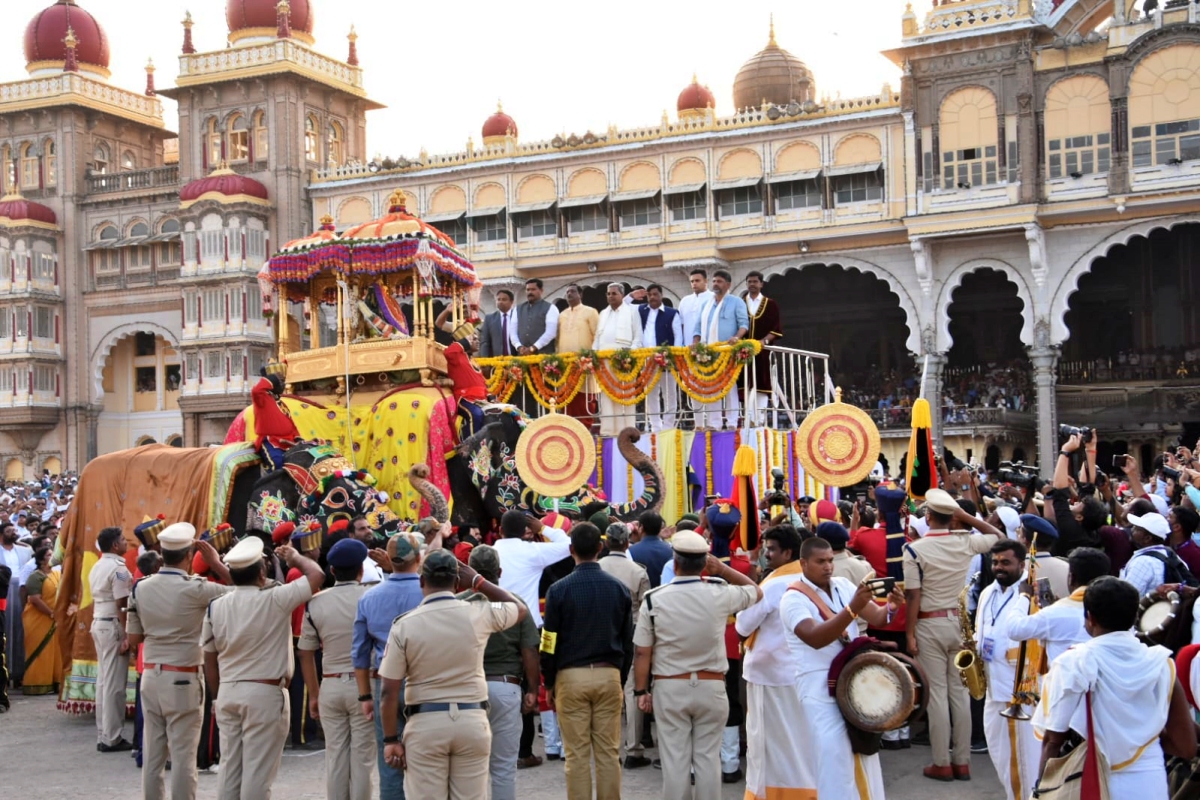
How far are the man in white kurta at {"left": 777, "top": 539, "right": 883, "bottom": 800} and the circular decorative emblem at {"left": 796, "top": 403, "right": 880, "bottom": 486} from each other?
16.4 ft

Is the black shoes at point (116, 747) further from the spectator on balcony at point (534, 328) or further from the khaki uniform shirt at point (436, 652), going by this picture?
the spectator on balcony at point (534, 328)

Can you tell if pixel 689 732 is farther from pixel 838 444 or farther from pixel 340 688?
pixel 838 444

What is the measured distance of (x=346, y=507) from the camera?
404 inches

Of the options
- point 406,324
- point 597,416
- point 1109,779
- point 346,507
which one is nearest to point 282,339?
point 406,324

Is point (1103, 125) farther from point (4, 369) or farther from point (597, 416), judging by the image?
point (4, 369)

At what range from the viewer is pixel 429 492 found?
10.3 meters

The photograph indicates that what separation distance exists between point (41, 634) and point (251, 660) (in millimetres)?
6145

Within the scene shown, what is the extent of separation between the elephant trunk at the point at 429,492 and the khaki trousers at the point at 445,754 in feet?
16.2

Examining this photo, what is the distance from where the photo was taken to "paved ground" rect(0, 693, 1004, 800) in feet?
23.6

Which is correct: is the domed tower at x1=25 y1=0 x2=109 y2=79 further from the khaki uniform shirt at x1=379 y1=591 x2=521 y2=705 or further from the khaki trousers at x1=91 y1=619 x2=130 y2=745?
the khaki uniform shirt at x1=379 y1=591 x2=521 y2=705

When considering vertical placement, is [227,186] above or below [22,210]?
below

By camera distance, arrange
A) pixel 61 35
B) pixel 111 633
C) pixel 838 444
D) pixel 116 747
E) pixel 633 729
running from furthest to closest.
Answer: pixel 61 35 → pixel 838 444 → pixel 111 633 → pixel 116 747 → pixel 633 729

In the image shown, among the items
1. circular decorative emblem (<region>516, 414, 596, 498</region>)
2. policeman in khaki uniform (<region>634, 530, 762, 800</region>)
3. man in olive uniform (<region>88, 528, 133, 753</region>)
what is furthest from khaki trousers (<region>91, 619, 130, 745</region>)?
policeman in khaki uniform (<region>634, 530, 762, 800</region>)

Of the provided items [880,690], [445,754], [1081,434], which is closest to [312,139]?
[1081,434]
